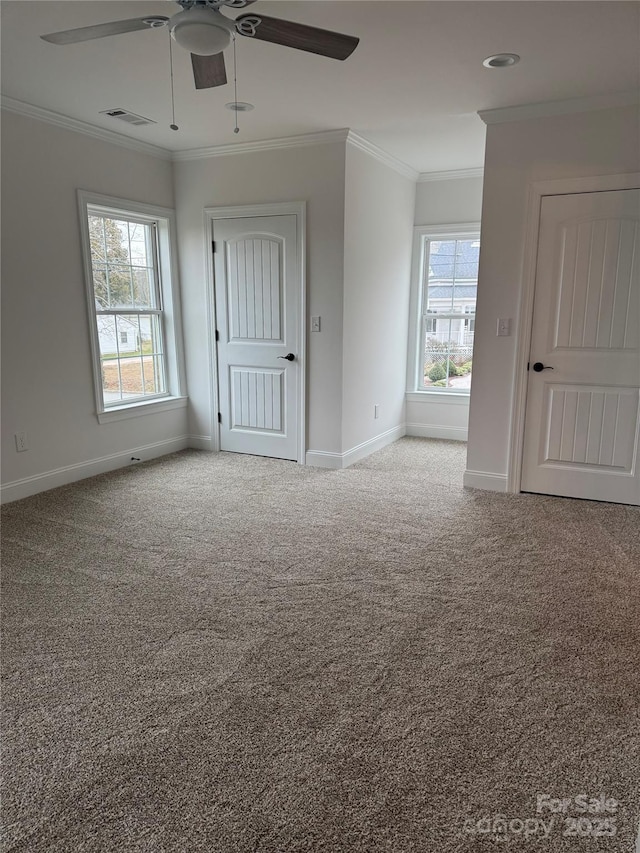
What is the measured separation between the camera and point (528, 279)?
3.93 metres

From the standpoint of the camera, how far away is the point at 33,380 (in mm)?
4051

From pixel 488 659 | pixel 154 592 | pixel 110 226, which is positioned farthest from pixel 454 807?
pixel 110 226

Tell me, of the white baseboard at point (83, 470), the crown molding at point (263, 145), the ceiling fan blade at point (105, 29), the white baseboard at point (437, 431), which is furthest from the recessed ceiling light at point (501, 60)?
the white baseboard at point (83, 470)

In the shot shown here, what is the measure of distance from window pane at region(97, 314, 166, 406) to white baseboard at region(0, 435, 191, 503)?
0.47 m

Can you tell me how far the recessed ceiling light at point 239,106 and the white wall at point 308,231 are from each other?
29.9 inches

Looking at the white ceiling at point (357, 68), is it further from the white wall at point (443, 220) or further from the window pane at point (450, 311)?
the window pane at point (450, 311)

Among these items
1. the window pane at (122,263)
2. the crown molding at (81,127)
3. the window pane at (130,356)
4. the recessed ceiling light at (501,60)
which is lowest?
the window pane at (130,356)

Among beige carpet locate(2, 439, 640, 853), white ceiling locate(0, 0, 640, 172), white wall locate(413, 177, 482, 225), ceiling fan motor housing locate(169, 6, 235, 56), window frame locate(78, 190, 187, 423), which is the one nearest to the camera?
beige carpet locate(2, 439, 640, 853)

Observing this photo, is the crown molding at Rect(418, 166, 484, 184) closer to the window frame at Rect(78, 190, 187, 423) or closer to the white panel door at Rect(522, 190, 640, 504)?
the white panel door at Rect(522, 190, 640, 504)

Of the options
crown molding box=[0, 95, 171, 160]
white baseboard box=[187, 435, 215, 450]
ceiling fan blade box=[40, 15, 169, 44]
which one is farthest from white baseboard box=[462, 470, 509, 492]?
crown molding box=[0, 95, 171, 160]

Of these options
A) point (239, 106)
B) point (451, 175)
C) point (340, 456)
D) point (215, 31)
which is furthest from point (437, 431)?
point (215, 31)

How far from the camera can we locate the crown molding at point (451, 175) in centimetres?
552

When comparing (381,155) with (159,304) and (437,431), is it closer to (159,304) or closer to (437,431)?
(159,304)

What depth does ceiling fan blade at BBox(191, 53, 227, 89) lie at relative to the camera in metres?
2.38
